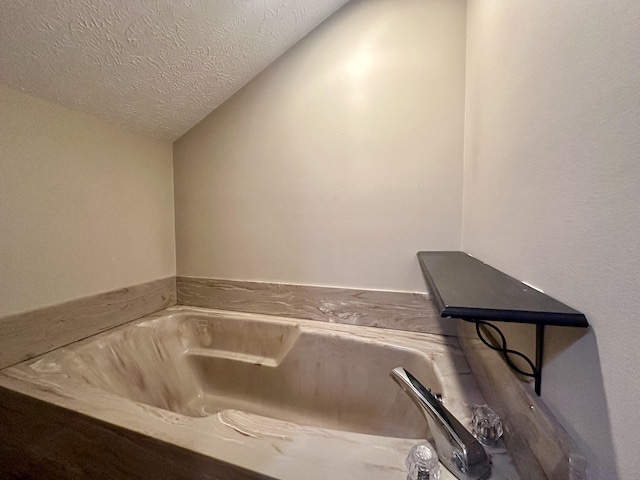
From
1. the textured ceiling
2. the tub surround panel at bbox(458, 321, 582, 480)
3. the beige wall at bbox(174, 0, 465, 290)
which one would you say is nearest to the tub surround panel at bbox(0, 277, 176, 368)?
the beige wall at bbox(174, 0, 465, 290)

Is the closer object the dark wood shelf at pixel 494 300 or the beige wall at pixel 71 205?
A: the dark wood shelf at pixel 494 300

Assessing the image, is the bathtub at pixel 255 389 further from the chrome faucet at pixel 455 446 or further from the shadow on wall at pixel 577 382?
the shadow on wall at pixel 577 382

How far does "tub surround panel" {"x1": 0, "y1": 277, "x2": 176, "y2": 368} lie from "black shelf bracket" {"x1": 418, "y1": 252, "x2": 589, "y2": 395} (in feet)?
4.39

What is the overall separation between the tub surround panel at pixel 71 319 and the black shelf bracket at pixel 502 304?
52.7 inches

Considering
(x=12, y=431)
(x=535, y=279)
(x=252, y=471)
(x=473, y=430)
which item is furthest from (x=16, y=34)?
(x=473, y=430)

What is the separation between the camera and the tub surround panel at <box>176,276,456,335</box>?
1136 mm

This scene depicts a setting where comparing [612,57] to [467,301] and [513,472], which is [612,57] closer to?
[467,301]

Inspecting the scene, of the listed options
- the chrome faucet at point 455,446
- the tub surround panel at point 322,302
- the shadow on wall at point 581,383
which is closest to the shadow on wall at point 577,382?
the shadow on wall at point 581,383

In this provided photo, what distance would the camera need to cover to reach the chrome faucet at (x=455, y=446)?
457mm

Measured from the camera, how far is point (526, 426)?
1.56ft

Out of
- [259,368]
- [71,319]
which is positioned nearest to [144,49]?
[71,319]

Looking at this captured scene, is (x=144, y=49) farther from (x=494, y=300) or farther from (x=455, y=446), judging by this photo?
(x=455, y=446)

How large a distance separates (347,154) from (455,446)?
1051 millimetres

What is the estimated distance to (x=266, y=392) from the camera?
1224 millimetres
